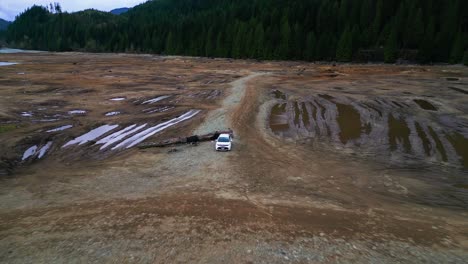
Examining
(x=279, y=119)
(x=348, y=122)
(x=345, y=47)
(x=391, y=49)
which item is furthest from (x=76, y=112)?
(x=391, y=49)

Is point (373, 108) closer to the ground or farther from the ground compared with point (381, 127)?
farther from the ground

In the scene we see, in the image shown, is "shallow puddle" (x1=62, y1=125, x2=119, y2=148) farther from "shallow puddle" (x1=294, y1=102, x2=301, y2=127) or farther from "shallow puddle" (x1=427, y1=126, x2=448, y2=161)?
"shallow puddle" (x1=427, y1=126, x2=448, y2=161)

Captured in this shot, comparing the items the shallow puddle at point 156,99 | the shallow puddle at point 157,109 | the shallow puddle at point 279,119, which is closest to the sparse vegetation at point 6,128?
the shallow puddle at point 157,109

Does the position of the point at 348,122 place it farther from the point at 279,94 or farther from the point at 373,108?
the point at 279,94

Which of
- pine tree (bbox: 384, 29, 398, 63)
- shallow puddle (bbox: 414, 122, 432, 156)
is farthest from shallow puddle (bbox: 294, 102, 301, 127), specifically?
pine tree (bbox: 384, 29, 398, 63)

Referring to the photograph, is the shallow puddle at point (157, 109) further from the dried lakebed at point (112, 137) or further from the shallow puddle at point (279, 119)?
the shallow puddle at point (279, 119)

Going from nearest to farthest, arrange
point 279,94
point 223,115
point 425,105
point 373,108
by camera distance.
→ point 223,115
point 373,108
point 425,105
point 279,94
